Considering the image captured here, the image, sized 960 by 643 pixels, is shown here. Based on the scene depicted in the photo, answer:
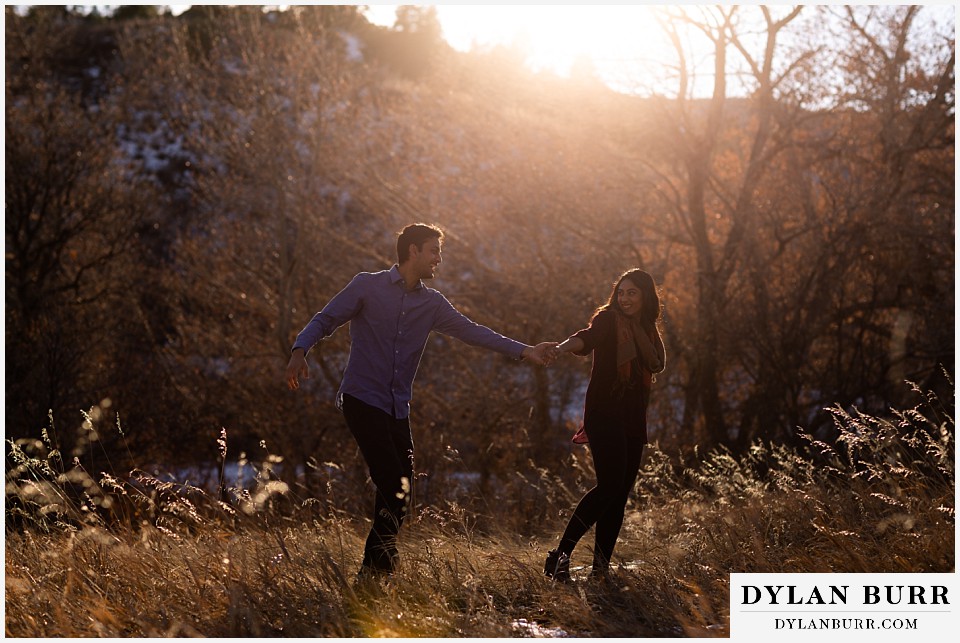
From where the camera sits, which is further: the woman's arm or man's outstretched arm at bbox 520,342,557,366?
man's outstretched arm at bbox 520,342,557,366

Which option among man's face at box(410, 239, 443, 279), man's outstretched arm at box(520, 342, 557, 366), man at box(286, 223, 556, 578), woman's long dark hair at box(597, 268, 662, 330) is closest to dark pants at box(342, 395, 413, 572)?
man at box(286, 223, 556, 578)

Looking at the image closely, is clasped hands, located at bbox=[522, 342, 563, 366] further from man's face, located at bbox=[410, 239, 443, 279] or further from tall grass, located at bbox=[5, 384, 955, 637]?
tall grass, located at bbox=[5, 384, 955, 637]

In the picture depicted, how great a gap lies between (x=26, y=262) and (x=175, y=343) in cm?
297

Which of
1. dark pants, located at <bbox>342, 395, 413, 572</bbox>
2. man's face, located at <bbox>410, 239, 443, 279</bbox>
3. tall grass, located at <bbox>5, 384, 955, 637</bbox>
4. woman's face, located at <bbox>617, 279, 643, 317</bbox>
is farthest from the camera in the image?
woman's face, located at <bbox>617, 279, 643, 317</bbox>

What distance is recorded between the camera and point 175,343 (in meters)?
19.1

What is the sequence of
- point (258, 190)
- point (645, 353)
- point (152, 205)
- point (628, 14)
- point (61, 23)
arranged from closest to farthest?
point (645, 353), point (628, 14), point (258, 190), point (152, 205), point (61, 23)

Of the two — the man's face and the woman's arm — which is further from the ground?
the man's face

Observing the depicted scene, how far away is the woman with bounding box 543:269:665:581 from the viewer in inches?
197

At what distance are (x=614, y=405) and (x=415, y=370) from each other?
1019 mm

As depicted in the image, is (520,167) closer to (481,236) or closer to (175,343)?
(481,236)

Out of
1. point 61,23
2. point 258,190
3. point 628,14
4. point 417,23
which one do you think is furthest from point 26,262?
point 417,23

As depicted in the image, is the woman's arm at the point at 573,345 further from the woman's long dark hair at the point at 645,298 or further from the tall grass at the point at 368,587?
the tall grass at the point at 368,587

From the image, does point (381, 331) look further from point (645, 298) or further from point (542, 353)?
point (645, 298)

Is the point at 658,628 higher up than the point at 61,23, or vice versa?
the point at 61,23
